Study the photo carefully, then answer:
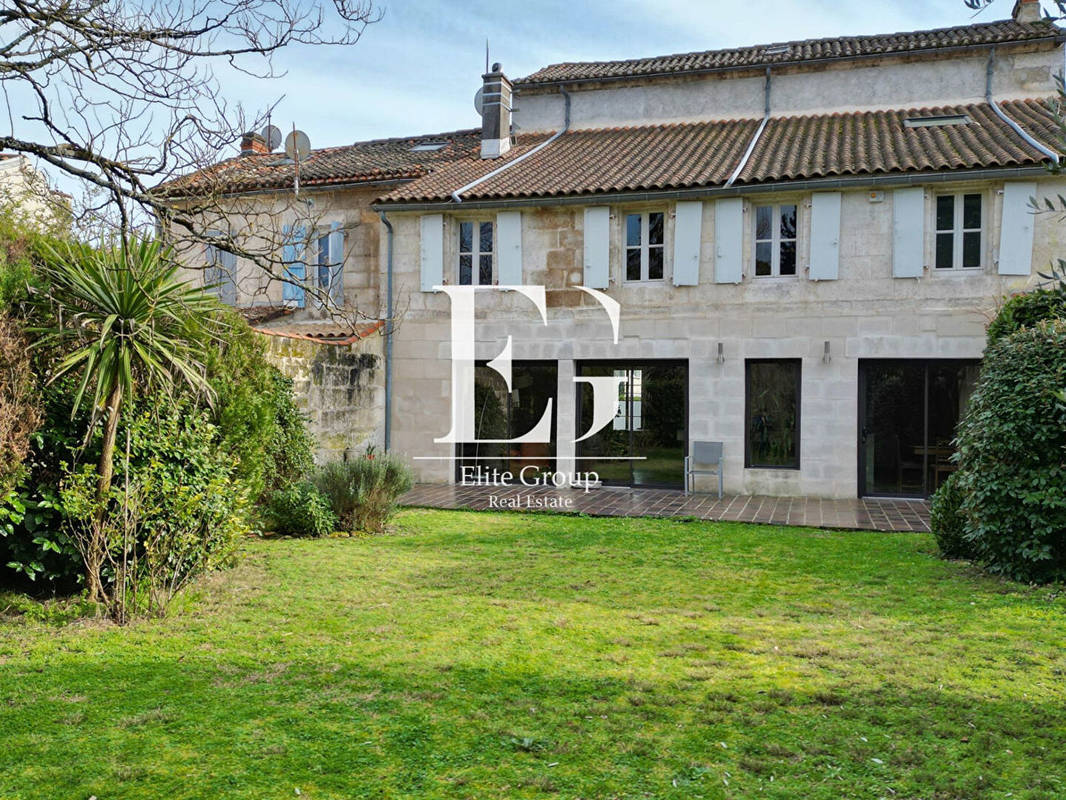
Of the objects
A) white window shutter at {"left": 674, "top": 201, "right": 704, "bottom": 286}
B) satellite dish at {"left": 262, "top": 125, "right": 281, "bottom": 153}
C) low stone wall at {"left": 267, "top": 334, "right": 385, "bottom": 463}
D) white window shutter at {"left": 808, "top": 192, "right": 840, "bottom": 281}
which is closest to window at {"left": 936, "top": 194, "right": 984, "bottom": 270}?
white window shutter at {"left": 808, "top": 192, "right": 840, "bottom": 281}

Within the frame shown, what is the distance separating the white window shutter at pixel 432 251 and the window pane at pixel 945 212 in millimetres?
8652

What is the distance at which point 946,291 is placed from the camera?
1334cm

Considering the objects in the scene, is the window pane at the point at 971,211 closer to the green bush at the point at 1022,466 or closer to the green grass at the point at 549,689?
the green bush at the point at 1022,466

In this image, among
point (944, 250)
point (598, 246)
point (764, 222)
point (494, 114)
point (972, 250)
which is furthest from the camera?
point (494, 114)

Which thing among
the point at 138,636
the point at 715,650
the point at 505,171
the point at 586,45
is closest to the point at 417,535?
the point at 138,636

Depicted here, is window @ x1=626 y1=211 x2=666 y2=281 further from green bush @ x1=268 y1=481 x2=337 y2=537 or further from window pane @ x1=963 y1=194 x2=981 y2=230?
green bush @ x1=268 y1=481 x2=337 y2=537

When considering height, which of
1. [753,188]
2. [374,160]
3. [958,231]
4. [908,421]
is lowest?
[908,421]

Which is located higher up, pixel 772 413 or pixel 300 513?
pixel 772 413

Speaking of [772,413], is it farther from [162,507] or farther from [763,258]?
[162,507]

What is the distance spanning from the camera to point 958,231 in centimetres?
1337

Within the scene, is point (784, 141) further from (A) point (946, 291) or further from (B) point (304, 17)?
(B) point (304, 17)

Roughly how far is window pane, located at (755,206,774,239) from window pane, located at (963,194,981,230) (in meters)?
3.02

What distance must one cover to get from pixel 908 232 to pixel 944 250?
0.70 metres

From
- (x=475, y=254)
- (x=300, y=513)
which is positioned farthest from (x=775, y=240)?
(x=300, y=513)
